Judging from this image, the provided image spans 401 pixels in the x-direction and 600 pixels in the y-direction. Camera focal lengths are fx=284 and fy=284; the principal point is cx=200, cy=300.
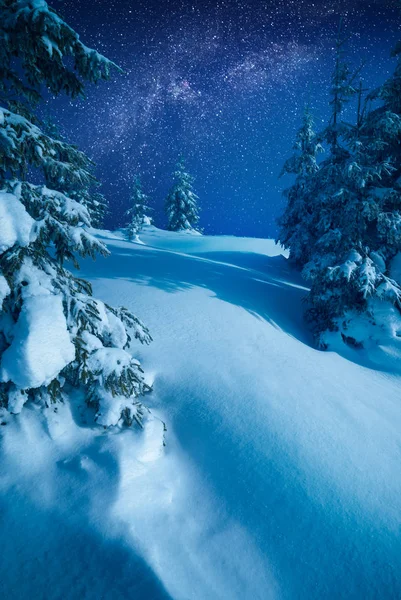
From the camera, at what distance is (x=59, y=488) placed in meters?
3.40

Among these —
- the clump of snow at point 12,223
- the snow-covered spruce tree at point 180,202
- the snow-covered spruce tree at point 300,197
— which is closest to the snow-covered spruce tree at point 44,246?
the clump of snow at point 12,223

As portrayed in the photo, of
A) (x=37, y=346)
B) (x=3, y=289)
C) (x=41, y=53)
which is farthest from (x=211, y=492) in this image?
(x=41, y=53)

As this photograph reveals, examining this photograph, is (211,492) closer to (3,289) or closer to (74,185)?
(3,289)

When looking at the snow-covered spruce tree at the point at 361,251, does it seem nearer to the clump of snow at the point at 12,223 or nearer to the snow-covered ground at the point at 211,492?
the snow-covered ground at the point at 211,492

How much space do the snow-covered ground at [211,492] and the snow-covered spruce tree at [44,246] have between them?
2.38 ft

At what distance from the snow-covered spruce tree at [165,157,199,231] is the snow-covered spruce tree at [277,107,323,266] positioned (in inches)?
762

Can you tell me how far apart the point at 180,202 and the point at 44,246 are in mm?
35561

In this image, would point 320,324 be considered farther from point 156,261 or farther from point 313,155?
point 313,155

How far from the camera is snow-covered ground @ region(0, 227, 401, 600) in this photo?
2984mm

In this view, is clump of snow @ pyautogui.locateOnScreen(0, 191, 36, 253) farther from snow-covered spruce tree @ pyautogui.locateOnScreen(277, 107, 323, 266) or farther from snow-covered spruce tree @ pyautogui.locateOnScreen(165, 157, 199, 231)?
snow-covered spruce tree @ pyautogui.locateOnScreen(165, 157, 199, 231)

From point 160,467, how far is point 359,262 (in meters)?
8.45

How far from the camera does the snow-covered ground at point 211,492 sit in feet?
9.79

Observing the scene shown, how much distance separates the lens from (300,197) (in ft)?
57.7

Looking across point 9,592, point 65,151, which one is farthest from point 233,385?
point 65,151
